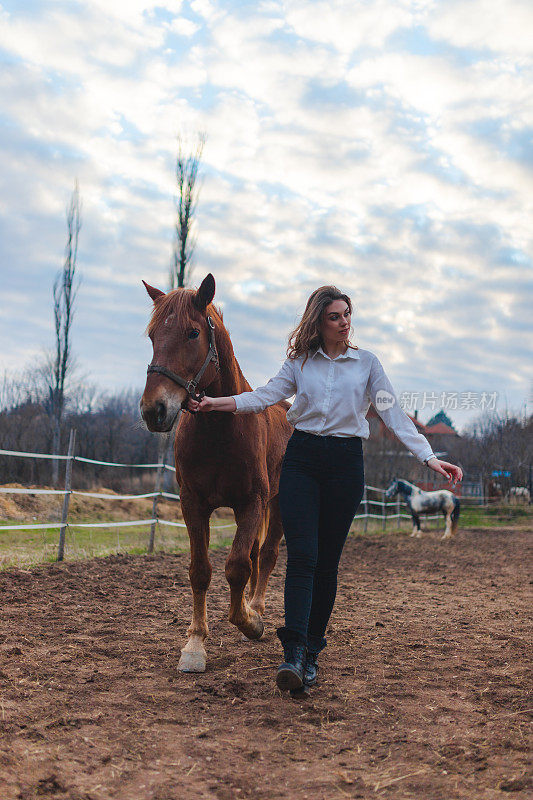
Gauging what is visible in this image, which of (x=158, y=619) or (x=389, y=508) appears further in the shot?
(x=389, y=508)

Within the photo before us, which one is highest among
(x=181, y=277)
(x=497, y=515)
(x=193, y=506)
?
(x=181, y=277)

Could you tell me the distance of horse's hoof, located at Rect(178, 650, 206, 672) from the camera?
320 centimetres

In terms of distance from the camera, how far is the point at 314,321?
3.00 meters

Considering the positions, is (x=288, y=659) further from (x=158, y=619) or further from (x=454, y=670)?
(x=158, y=619)

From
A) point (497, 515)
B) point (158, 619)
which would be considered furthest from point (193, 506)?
point (497, 515)

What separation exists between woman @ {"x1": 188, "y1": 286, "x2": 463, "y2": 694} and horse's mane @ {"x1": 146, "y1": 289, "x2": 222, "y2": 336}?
42cm

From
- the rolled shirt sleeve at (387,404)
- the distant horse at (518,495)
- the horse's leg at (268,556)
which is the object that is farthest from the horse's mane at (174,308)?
the distant horse at (518,495)

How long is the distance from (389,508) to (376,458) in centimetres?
407

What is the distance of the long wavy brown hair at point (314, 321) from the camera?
9.89 feet

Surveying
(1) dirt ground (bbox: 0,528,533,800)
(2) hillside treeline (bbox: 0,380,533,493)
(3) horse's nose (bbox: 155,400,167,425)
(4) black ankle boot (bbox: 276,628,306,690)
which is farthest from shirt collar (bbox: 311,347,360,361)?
(2) hillside treeline (bbox: 0,380,533,493)

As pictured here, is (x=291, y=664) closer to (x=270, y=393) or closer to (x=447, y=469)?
(x=447, y=469)

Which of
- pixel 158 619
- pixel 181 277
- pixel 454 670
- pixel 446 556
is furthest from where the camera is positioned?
pixel 181 277

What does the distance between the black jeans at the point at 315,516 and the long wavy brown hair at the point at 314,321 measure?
41 cm

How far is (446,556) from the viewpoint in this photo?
10320 mm
